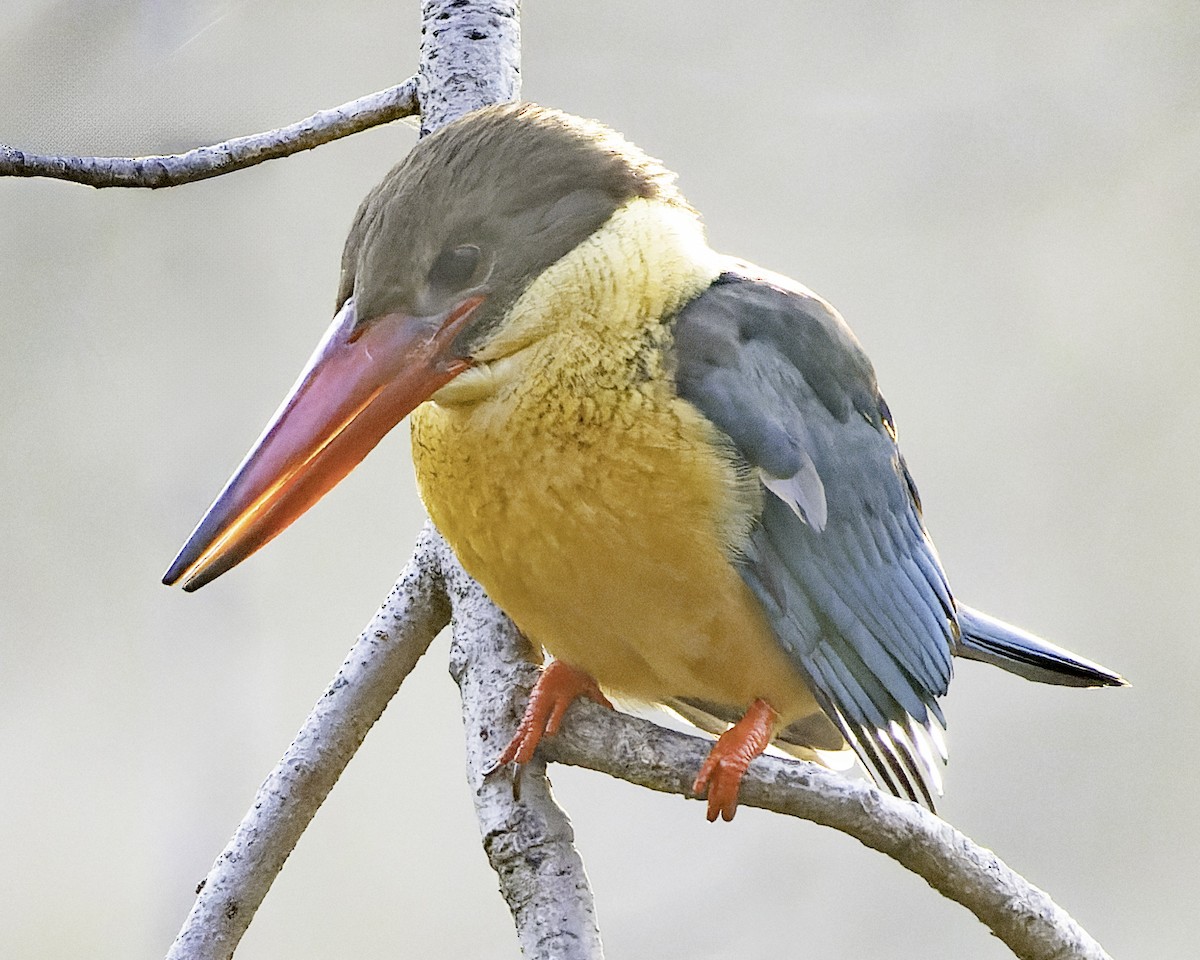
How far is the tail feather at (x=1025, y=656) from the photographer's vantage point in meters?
1.16

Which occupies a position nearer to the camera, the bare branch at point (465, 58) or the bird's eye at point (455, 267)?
the bird's eye at point (455, 267)

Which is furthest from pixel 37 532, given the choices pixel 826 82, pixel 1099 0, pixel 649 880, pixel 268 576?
pixel 1099 0

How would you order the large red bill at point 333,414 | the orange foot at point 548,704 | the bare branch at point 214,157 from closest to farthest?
the large red bill at point 333,414
the orange foot at point 548,704
the bare branch at point 214,157

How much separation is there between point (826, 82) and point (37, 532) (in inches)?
58.0

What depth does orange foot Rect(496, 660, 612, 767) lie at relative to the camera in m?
0.94

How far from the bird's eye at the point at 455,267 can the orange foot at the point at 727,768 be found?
363 mm

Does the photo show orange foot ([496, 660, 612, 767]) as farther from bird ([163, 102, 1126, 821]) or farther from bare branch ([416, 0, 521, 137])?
bare branch ([416, 0, 521, 137])

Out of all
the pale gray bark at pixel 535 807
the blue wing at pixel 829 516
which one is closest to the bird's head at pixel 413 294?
the blue wing at pixel 829 516

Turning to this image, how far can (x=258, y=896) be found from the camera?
1029mm

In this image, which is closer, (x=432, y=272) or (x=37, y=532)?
(x=432, y=272)

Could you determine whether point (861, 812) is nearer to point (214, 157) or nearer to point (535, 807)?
point (535, 807)

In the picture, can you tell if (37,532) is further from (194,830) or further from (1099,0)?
(1099,0)

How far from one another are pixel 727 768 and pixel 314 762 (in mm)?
353

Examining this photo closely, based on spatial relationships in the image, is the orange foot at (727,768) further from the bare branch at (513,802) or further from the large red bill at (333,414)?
the large red bill at (333,414)
